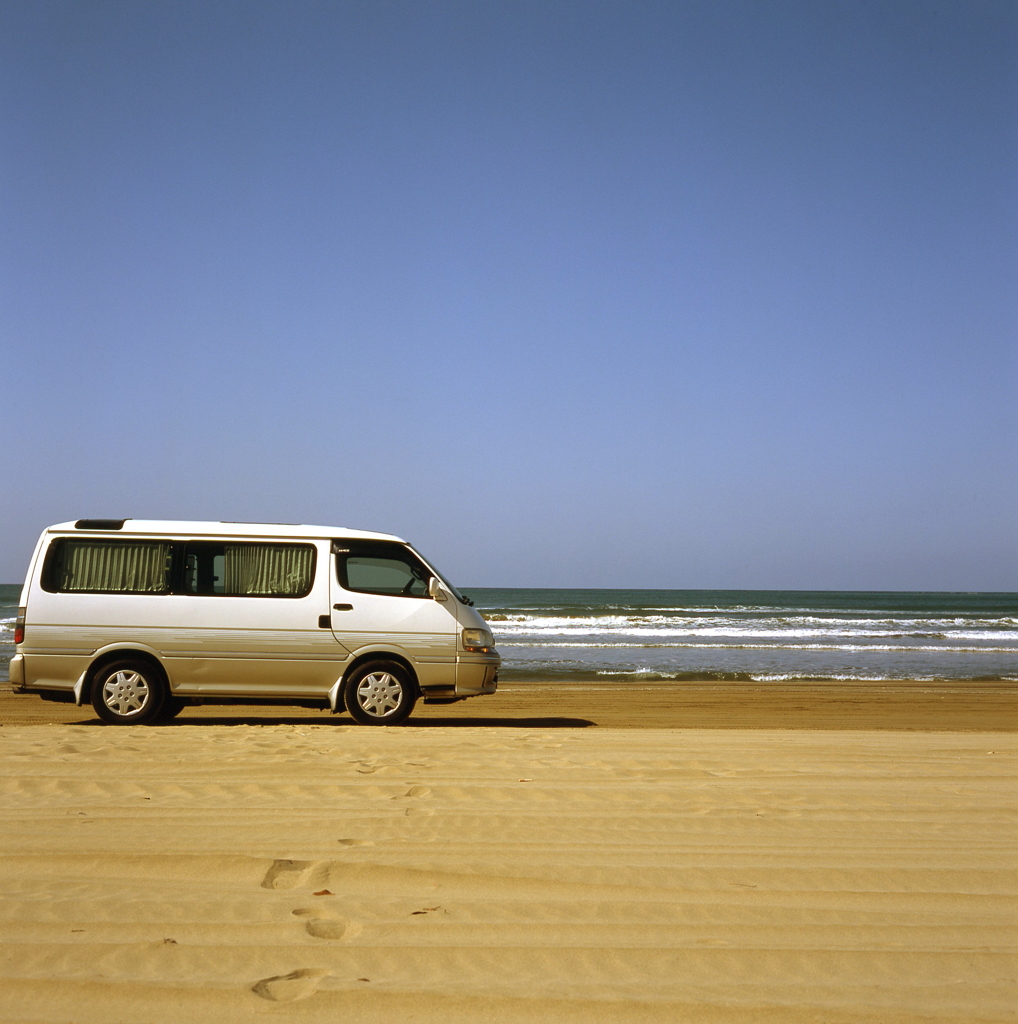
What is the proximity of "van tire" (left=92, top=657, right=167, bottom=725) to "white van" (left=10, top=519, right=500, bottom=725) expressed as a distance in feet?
0.04

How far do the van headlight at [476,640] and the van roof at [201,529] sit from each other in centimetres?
120

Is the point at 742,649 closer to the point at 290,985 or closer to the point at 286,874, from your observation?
the point at 286,874

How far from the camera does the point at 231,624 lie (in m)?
10.1

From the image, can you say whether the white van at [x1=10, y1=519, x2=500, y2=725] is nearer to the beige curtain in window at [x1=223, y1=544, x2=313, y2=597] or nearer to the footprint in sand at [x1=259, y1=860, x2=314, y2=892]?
the beige curtain in window at [x1=223, y1=544, x2=313, y2=597]

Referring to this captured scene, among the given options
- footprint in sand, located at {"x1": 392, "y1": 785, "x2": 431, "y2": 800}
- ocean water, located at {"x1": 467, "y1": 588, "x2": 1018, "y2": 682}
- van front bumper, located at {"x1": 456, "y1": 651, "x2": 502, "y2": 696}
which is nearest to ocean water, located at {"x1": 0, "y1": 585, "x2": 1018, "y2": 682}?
ocean water, located at {"x1": 467, "y1": 588, "x2": 1018, "y2": 682}

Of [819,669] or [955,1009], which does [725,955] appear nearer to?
[955,1009]

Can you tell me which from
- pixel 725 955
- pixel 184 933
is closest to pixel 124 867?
pixel 184 933

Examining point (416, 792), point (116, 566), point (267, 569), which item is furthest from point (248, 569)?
point (416, 792)

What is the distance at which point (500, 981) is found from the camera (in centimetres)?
277

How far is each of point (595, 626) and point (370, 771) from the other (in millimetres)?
27603

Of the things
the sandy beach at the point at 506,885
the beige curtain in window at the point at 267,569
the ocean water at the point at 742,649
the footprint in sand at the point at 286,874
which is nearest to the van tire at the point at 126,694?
the beige curtain in window at the point at 267,569

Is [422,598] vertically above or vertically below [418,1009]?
above

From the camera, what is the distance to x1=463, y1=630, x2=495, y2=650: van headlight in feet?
→ 33.6

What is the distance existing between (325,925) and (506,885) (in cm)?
74
